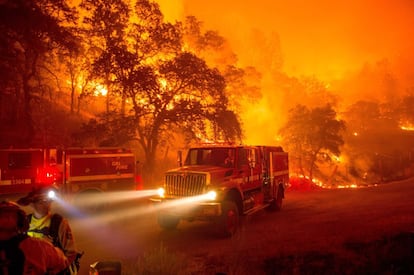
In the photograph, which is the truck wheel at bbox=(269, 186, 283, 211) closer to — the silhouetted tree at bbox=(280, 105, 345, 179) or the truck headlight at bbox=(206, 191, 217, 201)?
the truck headlight at bbox=(206, 191, 217, 201)

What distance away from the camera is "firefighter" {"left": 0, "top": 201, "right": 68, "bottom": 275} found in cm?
246

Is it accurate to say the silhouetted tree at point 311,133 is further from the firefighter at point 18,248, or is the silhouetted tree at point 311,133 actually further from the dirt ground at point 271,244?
the firefighter at point 18,248

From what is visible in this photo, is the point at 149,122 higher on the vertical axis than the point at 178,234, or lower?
higher

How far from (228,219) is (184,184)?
5.24 feet

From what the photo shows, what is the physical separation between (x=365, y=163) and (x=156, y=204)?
51.2 metres

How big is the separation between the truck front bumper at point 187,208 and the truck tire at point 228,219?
375mm

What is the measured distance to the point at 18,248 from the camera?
8.23ft

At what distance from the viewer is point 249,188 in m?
11.6

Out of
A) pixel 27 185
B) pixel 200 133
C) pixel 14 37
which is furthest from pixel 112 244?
pixel 14 37

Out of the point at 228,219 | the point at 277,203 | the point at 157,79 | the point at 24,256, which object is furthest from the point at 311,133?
the point at 24,256

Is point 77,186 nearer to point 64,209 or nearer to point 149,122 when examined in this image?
point 64,209

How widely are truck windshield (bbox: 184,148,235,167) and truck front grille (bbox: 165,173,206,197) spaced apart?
1.28 metres

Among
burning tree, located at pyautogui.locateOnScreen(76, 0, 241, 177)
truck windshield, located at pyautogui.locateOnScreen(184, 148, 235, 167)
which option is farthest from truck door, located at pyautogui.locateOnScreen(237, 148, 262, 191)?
burning tree, located at pyautogui.locateOnScreen(76, 0, 241, 177)

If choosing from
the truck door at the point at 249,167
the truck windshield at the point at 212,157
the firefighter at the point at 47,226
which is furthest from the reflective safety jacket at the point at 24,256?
the truck door at the point at 249,167
